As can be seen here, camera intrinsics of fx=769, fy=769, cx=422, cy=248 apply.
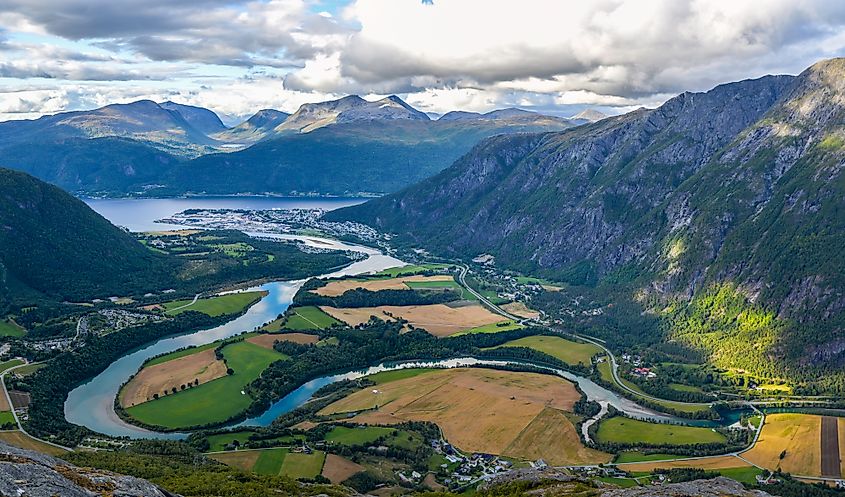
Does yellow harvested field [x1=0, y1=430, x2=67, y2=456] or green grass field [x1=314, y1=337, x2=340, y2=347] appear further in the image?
green grass field [x1=314, y1=337, x2=340, y2=347]

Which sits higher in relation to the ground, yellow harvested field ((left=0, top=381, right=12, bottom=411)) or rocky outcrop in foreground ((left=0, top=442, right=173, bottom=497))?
rocky outcrop in foreground ((left=0, top=442, right=173, bottom=497))

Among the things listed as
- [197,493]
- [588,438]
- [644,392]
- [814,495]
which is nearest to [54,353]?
[197,493]

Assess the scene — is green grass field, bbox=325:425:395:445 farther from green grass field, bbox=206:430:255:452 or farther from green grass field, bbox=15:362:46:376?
green grass field, bbox=15:362:46:376

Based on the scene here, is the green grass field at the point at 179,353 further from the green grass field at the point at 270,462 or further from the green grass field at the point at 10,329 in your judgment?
the green grass field at the point at 270,462

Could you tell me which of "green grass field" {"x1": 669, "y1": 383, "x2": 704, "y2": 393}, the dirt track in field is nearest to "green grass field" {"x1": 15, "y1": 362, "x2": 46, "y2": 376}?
"green grass field" {"x1": 669, "y1": 383, "x2": 704, "y2": 393}

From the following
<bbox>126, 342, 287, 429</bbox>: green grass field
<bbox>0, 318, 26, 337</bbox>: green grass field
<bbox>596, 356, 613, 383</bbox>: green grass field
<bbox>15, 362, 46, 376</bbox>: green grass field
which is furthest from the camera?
<bbox>0, 318, 26, 337</bbox>: green grass field

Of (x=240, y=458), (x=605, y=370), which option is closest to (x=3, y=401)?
(x=240, y=458)

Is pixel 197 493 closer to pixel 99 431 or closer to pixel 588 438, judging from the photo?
pixel 99 431
